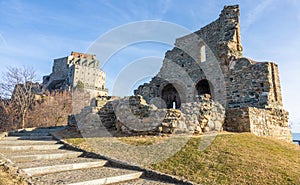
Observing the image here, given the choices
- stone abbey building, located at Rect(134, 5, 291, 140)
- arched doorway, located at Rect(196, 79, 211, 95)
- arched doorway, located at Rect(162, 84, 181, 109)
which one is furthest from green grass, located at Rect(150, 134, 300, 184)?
arched doorway, located at Rect(162, 84, 181, 109)

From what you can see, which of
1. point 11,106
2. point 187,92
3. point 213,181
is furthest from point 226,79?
point 11,106

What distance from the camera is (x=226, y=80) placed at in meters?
13.6

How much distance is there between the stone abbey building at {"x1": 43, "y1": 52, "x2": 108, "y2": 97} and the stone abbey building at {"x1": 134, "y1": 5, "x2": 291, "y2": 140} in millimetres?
35627

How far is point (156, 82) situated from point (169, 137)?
11.3 m

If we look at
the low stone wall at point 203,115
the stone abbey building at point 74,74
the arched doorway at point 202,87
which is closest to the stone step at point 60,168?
the low stone wall at point 203,115

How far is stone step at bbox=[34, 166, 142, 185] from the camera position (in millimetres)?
4095

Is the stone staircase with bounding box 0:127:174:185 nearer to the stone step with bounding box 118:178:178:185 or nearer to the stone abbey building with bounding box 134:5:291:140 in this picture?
the stone step with bounding box 118:178:178:185

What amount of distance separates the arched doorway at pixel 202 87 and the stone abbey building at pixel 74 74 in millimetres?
37992

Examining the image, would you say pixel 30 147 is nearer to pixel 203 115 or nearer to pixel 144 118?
pixel 144 118

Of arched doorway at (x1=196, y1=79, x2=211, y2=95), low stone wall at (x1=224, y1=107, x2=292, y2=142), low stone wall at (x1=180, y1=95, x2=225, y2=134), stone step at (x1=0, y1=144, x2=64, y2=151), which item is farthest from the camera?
arched doorway at (x1=196, y1=79, x2=211, y2=95)

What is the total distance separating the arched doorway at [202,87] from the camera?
1608cm

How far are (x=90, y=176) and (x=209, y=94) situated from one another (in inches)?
471

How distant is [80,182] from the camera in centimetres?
401

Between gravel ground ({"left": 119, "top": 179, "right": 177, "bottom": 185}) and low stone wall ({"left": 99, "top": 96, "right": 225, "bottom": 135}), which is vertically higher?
low stone wall ({"left": 99, "top": 96, "right": 225, "bottom": 135})
